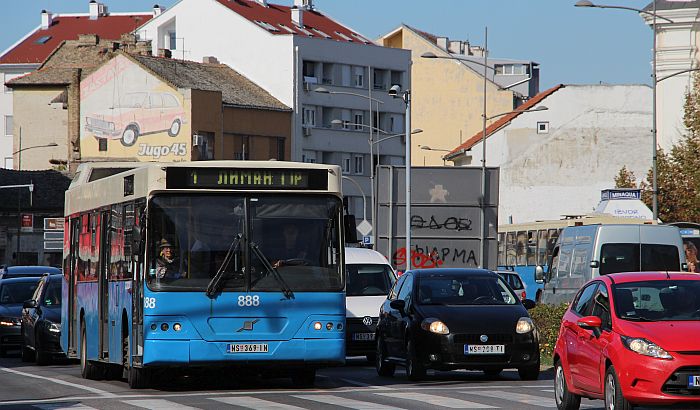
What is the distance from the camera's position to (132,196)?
69.1 feet

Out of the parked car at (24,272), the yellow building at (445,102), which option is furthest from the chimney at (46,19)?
the parked car at (24,272)

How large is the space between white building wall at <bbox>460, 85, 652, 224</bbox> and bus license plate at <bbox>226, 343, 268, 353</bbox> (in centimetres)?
6767

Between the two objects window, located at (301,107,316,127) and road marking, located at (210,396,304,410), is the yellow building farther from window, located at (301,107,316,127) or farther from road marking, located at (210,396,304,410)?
road marking, located at (210,396,304,410)

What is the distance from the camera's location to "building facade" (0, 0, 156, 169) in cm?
14000

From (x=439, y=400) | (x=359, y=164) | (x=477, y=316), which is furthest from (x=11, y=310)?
(x=359, y=164)

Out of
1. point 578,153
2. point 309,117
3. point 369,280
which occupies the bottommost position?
point 369,280

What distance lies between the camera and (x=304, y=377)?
72.0 feet

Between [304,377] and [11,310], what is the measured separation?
44.3 ft

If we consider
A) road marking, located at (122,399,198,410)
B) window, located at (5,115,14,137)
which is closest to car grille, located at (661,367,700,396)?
road marking, located at (122,399,198,410)

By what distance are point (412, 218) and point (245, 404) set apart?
15.7 meters

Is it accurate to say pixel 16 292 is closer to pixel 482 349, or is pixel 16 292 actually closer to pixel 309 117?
pixel 482 349

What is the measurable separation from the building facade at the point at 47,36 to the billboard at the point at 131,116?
33869mm

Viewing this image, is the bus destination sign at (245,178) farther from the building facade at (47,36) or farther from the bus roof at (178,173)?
the building facade at (47,36)

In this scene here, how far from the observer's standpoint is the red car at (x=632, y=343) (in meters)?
14.7
